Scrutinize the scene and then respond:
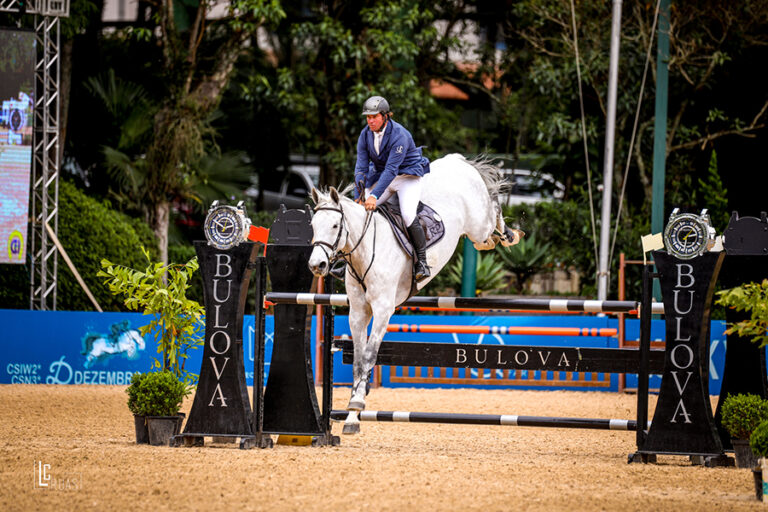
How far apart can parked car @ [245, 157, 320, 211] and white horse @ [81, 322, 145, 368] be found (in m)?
7.69

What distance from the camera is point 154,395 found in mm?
6605

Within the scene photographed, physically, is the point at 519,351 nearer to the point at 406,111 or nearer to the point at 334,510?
the point at 334,510

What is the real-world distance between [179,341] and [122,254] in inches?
285

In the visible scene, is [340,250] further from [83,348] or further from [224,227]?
[83,348]

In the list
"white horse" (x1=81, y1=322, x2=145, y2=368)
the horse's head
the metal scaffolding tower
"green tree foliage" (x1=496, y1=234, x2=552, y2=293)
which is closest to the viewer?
the horse's head

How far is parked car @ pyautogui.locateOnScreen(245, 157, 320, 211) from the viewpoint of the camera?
766 inches

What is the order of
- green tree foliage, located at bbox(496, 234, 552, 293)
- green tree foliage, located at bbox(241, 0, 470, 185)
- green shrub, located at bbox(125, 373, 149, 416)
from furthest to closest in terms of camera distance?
green tree foliage, located at bbox(241, 0, 470, 185) < green tree foliage, located at bbox(496, 234, 552, 293) < green shrub, located at bbox(125, 373, 149, 416)

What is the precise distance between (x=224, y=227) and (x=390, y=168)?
4.02 feet

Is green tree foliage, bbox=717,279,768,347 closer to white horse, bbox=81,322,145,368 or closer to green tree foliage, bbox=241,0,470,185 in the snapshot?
white horse, bbox=81,322,145,368

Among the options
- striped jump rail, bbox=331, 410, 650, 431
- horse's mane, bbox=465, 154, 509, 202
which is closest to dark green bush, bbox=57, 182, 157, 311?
horse's mane, bbox=465, 154, 509, 202

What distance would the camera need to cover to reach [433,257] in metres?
6.54

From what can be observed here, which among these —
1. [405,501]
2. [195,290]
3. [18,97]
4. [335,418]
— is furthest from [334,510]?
[195,290]

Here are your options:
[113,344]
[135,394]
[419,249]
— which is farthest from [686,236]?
[113,344]

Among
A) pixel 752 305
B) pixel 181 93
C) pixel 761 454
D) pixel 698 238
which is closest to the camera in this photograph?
pixel 761 454
